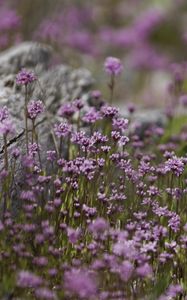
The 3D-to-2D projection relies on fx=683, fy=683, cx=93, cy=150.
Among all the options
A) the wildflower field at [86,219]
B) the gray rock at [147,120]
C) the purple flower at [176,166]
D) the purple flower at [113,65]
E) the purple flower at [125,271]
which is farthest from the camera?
the gray rock at [147,120]

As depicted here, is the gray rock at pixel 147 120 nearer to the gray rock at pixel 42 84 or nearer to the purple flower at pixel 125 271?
the gray rock at pixel 42 84

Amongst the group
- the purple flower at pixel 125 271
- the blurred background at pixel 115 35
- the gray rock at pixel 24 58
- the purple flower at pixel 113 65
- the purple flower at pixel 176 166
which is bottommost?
the purple flower at pixel 125 271

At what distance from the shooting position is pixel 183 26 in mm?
15922

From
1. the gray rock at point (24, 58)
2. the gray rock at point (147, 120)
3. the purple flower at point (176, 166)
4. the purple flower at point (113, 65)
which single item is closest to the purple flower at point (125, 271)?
the purple flower at point (176, 166)

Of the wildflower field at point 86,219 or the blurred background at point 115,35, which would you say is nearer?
the wildflower field at point 86,219

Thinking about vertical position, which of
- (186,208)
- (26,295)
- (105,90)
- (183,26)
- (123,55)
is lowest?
(26,295)

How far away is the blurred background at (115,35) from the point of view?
31.9 ft

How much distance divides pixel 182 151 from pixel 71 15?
665cm

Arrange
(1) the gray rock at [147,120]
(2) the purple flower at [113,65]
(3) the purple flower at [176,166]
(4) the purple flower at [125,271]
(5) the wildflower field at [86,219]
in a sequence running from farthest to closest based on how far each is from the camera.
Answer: (1) the gray rock at [147,120], (2) the purple flower at [113,65], (3) the purple flower at [176,166], (5) the wildflower field at [86,219], (4) the purple flower at [125,271]

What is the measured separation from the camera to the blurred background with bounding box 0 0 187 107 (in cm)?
971

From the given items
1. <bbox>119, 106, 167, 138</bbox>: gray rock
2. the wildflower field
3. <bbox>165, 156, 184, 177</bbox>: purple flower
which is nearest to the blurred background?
<bbox>119, 106, 167, 138</bbox>: gray rock

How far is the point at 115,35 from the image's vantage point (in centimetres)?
1350

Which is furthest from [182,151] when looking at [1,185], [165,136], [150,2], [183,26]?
[150,2]

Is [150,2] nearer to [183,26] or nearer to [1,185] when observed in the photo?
[183,26]
